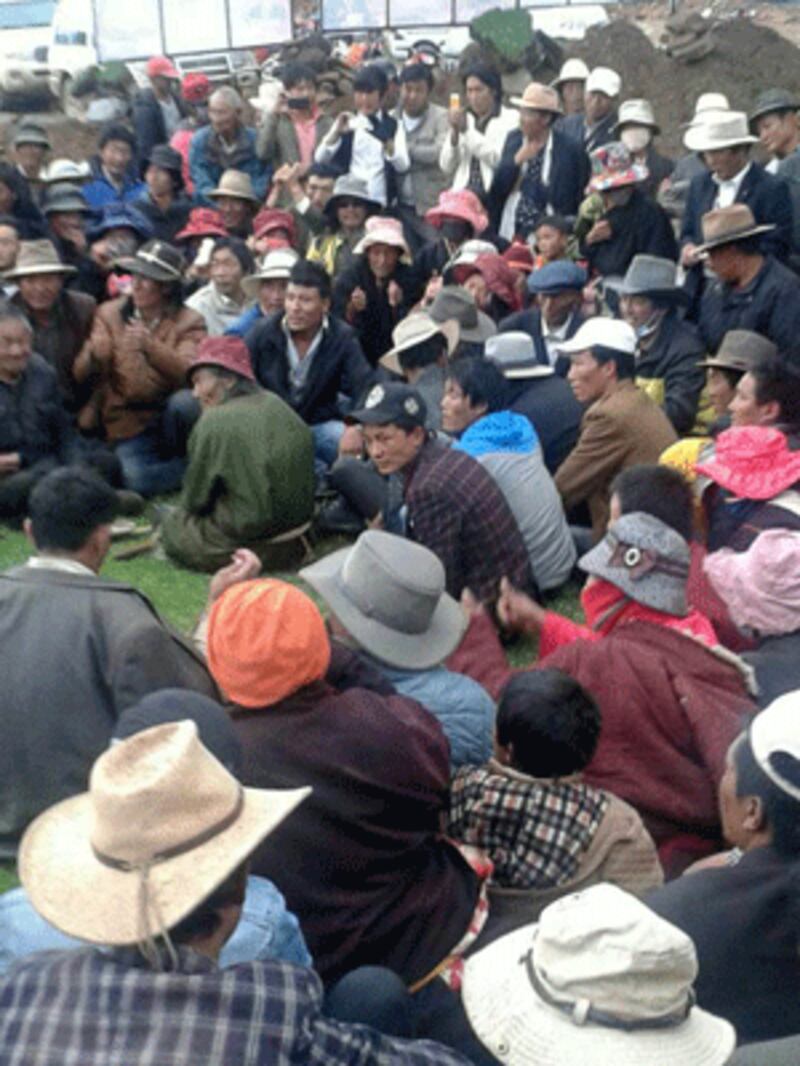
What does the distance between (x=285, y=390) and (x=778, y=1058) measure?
572cm

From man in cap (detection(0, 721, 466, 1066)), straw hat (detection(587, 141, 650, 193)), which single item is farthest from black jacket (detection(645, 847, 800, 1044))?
straw hat (detection(587, 141, 650, 193))

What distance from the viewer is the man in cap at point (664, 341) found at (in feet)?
23.0

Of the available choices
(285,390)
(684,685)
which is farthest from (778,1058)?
(285,390)

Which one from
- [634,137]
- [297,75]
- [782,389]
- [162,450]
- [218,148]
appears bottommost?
[162,450]

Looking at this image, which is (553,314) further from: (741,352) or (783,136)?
(783,136)

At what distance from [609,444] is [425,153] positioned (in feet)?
16.6

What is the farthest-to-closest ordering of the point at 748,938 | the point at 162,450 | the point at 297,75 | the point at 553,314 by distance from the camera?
1. the point at 297,75
2. the point at 162,450
3. the point at 553,314
4. the point at 748,938

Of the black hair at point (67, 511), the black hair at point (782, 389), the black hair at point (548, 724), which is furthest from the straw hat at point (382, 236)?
the black hair at point (548, 724)

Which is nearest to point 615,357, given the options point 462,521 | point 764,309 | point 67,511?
point 764,309

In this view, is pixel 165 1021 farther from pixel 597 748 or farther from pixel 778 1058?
pixel 597 748

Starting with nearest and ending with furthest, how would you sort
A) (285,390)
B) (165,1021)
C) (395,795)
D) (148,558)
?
(165,1021) < (395,795) < (148,558) < (285,390)

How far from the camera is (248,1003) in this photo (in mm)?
1955

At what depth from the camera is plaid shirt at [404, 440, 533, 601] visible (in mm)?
5426

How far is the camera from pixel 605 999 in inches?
77.2
